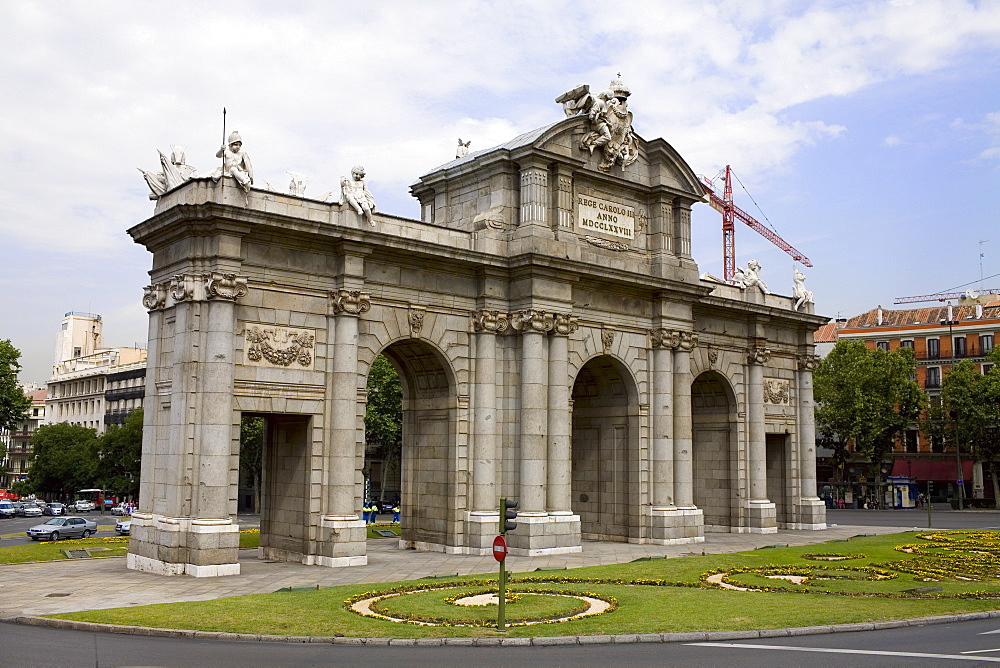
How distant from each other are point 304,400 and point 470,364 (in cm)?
694

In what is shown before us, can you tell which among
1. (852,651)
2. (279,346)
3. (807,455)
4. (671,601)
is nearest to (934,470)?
(807,455)

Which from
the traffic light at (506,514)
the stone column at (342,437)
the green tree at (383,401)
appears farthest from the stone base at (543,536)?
the green tree at (383,401)

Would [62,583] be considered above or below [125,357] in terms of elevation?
below

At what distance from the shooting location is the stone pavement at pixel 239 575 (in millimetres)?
22812

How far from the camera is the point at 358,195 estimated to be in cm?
3172

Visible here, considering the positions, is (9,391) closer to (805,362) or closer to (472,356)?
(472,356)

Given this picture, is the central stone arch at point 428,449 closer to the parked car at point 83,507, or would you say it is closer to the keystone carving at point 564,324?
the keystone carving at point 564,324

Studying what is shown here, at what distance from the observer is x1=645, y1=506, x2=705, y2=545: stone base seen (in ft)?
123

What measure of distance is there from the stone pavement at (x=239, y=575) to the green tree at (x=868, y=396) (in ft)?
142

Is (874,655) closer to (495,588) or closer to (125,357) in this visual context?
(495,588)

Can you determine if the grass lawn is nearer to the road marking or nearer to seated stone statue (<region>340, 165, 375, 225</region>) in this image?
the road marking

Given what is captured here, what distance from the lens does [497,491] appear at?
34.1 metres

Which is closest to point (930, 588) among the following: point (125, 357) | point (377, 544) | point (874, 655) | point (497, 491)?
point (874, 655)

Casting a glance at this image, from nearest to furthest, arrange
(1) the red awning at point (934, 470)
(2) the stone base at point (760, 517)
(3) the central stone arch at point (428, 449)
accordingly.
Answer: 1. (3) the central stone arch at point (428, 449)
2. (2) the stone base at point (760, 517)
3. (1) the red awning at point (934, 470)
